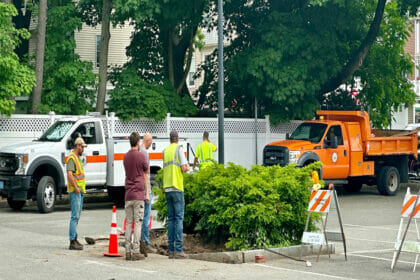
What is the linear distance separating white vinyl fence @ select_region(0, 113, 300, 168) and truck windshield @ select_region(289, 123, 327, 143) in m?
4.34

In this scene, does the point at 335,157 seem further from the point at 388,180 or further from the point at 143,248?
the point at 143,248

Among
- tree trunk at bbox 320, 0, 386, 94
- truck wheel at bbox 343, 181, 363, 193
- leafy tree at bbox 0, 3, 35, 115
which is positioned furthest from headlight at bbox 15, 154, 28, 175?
tree trunk at bbox 320, 0, 386, 94

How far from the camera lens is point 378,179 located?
27.7 meters

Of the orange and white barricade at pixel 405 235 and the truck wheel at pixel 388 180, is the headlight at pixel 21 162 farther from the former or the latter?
the truck wheel at pixel 388 180

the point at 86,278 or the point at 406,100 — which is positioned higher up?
the point at 406,100

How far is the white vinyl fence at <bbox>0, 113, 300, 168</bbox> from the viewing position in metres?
25.2

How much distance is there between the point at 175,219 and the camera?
42.7ft

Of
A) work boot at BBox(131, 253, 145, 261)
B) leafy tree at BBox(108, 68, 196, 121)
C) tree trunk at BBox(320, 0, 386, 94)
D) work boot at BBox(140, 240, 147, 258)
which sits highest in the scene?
tree trunk at BBox(320, 0, 386, 94)

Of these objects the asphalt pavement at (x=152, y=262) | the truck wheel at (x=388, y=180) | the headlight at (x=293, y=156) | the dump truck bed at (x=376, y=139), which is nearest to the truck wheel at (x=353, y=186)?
the truck wheel at (x=388, y=180)

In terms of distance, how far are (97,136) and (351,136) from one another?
8764 millimetres

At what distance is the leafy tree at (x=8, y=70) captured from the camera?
79.6 feet

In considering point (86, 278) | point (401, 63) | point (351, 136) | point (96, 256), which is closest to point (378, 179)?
point (351, 136)

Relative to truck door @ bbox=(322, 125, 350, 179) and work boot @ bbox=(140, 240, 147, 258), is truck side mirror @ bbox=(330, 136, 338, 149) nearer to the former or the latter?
truck door @ bbox=(322, 125, 350, 179)

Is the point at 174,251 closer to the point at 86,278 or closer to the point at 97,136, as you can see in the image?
the point at 86,278
